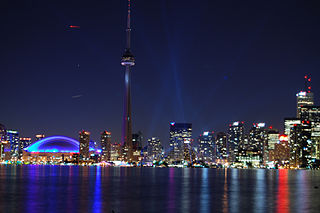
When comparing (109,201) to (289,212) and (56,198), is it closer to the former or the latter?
(56,198)

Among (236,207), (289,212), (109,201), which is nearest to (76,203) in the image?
(109,201)

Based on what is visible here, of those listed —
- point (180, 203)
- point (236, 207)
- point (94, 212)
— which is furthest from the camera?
point (180, 203)

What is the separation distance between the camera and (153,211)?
54.7m

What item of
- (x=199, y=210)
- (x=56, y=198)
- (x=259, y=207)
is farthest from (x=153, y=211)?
(x=56, y=198)

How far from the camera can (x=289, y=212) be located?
2180 inches

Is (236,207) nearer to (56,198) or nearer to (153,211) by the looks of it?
(153,211)

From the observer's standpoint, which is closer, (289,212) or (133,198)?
(289,212)

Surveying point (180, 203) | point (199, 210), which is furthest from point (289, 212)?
point (180, 203)

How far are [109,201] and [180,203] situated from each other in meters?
9.59

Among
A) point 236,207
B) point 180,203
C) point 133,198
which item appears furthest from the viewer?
point 133,198

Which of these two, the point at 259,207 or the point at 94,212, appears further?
the point at 259,207

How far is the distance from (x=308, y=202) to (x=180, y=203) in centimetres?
1874

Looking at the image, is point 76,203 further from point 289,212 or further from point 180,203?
point 289,212

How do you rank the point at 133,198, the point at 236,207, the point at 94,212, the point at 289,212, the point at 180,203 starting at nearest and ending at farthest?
the point at 94,212 < the point at 289,212 < the point at 236,207 < the point at 180,203 < the point at 133,198
